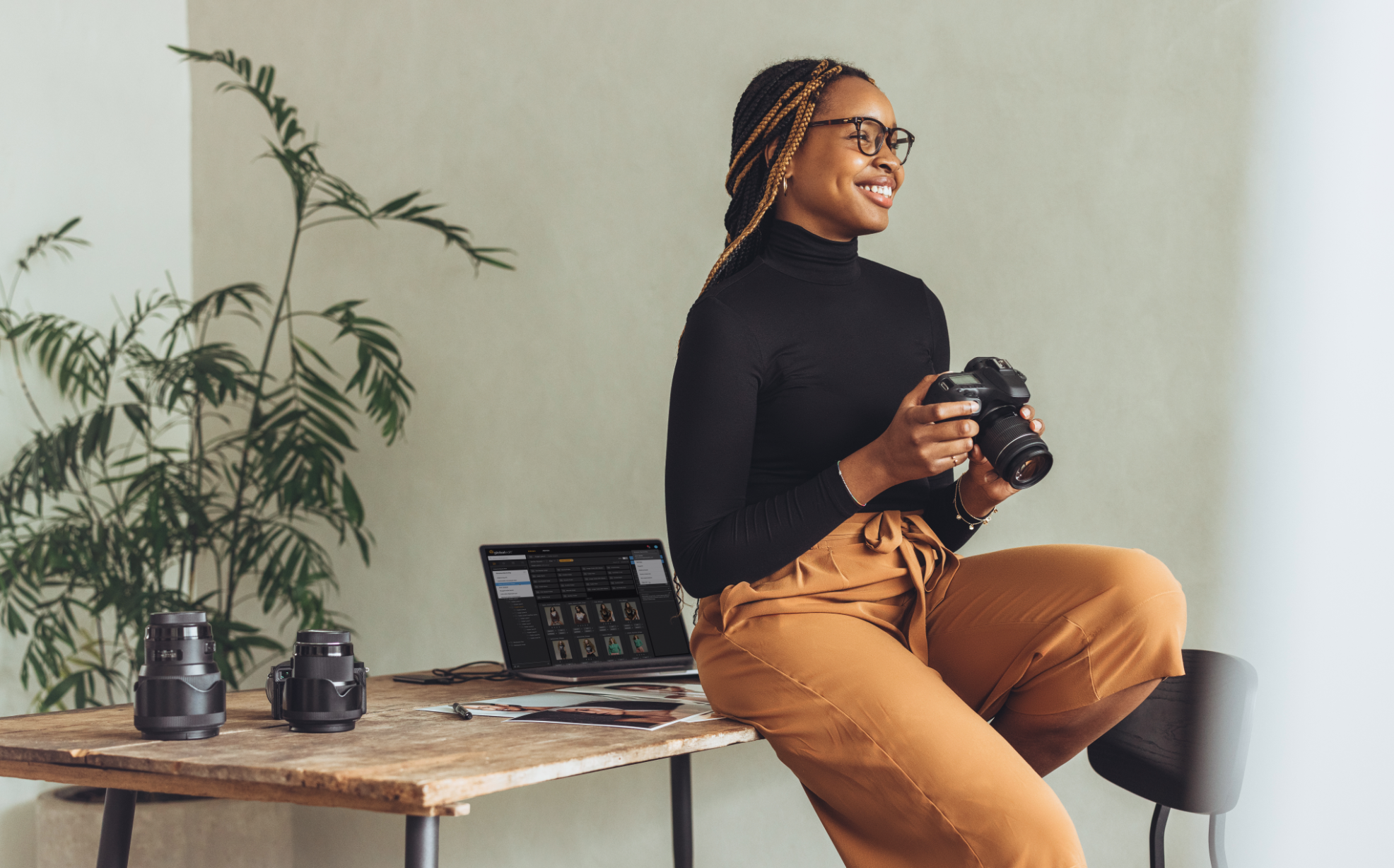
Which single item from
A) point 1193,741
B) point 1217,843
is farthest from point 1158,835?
point 1193,741

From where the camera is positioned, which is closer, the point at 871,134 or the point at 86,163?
the point at 871,134

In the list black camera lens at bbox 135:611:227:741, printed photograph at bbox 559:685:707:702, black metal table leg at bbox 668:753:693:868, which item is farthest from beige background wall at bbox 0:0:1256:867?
black camera lens at bbox 135:611:227:741

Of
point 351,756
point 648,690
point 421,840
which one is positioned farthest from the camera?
point 648,690

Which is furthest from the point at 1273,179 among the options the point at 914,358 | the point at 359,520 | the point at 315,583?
the point at 315,583

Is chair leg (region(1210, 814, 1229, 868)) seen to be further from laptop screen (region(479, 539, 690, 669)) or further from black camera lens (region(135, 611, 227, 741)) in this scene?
black camera lens (region(135, 611, 227, 741))

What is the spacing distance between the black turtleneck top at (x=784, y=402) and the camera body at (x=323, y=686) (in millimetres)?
356

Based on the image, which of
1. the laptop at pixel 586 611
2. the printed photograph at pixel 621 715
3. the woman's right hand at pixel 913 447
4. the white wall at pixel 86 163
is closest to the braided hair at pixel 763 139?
the woman's right hand at pixel 913 447

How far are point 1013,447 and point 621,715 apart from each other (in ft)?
1.73

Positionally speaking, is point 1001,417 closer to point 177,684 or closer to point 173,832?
point 177,684

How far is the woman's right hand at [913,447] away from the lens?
115cm

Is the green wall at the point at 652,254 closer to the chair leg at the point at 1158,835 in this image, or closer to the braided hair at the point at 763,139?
the chair leg at the point at 1158,835

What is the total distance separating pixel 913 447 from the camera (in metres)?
1.15

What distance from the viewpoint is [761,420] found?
1.31m

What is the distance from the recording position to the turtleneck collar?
4.52 feet
